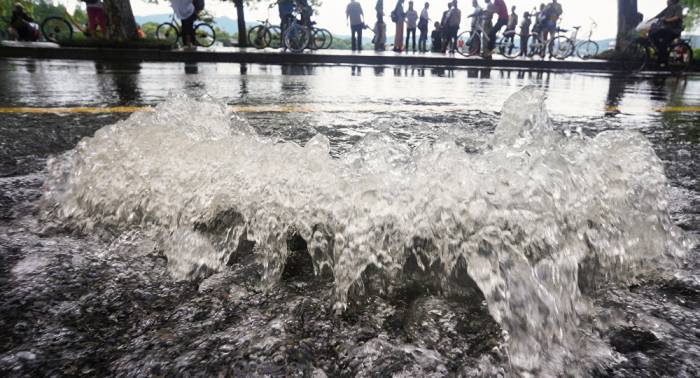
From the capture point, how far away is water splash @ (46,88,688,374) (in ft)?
3.24

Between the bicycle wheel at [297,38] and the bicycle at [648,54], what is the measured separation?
33.1 ft

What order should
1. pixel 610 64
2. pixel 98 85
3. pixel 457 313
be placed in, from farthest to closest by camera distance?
pixel 610 64 → pixel 98 85 → pixel 457 313

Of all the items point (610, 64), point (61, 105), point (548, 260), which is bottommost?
point (548, 260)

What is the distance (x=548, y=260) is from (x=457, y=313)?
0.25 meters

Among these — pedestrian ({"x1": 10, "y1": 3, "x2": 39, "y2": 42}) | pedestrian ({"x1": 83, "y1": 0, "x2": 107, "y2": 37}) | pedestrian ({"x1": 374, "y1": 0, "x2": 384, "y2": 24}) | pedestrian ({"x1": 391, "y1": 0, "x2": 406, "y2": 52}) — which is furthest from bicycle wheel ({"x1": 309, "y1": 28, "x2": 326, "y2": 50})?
pedestrian ({"x1": 10, "y1": 3, "x2": 39, "y2": 42})

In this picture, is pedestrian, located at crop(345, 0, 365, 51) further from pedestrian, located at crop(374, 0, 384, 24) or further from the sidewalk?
the sidewalk

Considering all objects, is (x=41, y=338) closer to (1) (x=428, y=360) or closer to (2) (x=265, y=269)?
(2) (x=265, y=269)

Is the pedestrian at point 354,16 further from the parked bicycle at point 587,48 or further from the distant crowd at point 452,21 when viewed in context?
the parked bicycle at point 587,48

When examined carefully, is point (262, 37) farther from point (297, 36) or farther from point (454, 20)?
point (454, 20)

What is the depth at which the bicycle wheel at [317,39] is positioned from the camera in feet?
49.4

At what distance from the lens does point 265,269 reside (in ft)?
3.75

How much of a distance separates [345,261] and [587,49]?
1966 centimetres

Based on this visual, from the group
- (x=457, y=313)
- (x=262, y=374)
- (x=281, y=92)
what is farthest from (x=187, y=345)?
(x=281, y=92)

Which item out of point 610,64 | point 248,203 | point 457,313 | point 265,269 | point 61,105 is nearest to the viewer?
point 457,313
